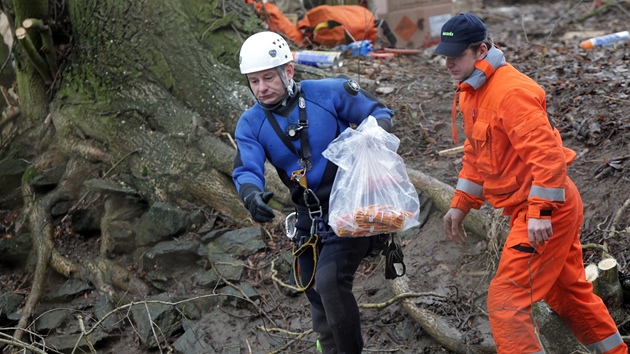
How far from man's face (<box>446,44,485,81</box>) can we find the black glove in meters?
1.20

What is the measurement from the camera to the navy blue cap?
12.5 feet

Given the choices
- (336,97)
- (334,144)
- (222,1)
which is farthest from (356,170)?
(222,1)

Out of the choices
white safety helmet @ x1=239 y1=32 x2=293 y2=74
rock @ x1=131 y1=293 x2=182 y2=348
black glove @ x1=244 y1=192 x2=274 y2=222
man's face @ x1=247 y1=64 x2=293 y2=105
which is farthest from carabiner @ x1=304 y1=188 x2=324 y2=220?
rock @ x1=131 y1=293 x2=182 y2=348

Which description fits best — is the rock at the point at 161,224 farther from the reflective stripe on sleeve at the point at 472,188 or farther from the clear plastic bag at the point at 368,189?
the reflective stripe on sleeve at the point at 472,188

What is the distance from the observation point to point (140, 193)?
725cm

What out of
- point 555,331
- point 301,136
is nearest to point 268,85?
point 301,136

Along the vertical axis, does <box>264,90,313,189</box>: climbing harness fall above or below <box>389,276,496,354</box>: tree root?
above

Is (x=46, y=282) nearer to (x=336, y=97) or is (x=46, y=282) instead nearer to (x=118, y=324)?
(x=118, y=324)

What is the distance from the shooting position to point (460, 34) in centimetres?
381

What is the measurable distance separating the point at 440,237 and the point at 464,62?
238 centimetres

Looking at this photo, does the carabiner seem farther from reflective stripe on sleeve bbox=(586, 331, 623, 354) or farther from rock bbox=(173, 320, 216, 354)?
rock bbox=(173, 320, 216, 354)

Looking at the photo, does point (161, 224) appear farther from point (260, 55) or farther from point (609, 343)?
point (609, 343)

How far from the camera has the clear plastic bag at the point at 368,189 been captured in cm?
398

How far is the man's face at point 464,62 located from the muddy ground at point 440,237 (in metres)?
1.79
